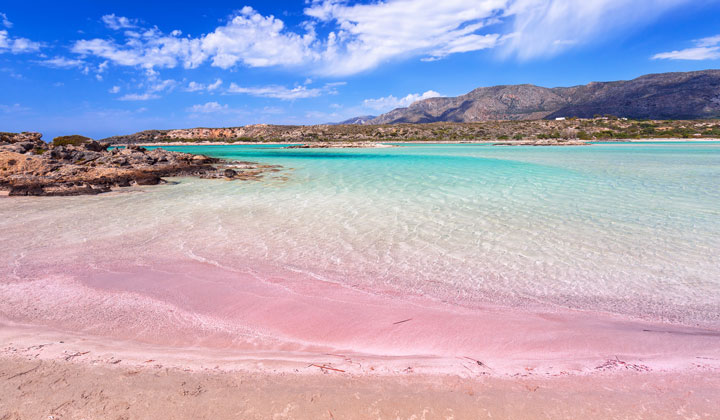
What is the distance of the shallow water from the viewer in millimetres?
3861

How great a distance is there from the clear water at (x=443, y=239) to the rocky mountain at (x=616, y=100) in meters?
140

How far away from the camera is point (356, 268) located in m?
5.57

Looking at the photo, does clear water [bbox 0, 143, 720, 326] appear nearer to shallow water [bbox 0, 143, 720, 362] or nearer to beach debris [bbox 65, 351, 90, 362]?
shallow water [bbox 0, 143, 720, 362]

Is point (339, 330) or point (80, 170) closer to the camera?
point (339, 330)

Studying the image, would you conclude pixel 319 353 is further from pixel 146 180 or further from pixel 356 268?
pixel 146 180

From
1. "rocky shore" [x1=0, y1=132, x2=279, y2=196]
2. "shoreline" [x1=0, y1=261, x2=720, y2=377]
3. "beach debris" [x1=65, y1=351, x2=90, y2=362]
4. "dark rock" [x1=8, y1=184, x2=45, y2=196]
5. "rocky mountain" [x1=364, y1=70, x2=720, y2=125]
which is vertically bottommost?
"shoreline" [x1=0, y1=261, x2=720, y2=377]

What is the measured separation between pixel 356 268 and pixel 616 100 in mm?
171360

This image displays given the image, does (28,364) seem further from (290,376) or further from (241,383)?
(290,376)

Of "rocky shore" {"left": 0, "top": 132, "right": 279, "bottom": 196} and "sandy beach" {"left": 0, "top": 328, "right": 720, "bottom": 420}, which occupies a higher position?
"rocky shore" {"left": 0, "top": 132, "right": 279, "bottom": 196}

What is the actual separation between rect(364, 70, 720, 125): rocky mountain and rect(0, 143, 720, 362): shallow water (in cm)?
14187

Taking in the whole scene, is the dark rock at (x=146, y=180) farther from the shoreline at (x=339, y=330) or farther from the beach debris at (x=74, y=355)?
the beach debris at (x=74, y=355)

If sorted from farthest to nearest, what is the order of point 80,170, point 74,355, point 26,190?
point 80,170
point 26,190
point 74,355

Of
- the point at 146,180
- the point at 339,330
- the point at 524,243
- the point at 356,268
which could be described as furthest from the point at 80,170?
the point at 524,243

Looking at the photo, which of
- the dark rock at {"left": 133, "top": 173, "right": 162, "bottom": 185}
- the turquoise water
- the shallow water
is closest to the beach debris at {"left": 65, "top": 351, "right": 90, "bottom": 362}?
the shallow water
